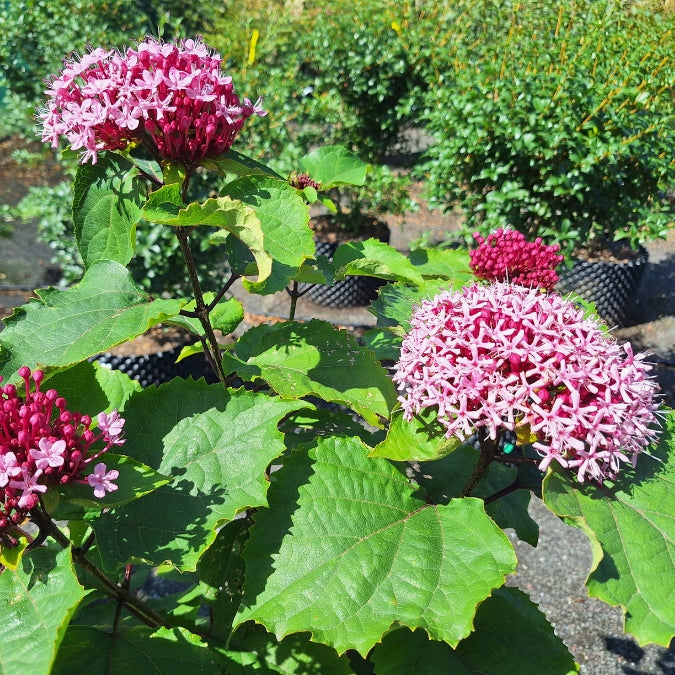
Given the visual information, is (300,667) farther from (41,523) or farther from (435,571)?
(41,523)

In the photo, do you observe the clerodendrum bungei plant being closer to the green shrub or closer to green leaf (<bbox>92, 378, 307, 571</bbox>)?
green leaf (<bbox>92, 378, 307, 571</bbox>)

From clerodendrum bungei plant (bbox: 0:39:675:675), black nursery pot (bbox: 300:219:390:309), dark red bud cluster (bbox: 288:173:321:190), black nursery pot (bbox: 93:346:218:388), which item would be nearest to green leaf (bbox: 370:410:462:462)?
clerodendrum bungei plant (bbox: 0:39:675:675)

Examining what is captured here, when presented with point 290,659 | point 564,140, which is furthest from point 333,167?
point 564,140

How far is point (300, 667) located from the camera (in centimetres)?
138

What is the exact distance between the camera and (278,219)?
1.24 m

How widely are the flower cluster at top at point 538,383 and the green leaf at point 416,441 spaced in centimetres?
4

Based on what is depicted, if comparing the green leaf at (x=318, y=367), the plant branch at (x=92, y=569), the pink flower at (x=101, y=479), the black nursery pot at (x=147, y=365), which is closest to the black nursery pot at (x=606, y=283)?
the black nursery pot at (x=147, y=365)

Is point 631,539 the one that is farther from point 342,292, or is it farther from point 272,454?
point 342,292

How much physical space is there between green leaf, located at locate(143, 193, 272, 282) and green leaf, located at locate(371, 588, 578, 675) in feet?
2.85

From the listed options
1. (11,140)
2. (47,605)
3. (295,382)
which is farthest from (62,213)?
(11,140)

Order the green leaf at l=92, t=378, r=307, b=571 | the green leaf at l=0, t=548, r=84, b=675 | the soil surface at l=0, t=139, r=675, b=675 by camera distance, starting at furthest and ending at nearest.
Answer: the soil surface at l=0, t=139, r=675, b=675, the green leaf at l=92, t=378, r=307, b=571, the green leaf at l=0, t=548, r=84, b=675

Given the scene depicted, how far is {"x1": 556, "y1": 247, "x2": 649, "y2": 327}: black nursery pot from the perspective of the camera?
5324mm

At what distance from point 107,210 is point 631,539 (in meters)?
1.25

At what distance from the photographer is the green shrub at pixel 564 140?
13.9 feet
